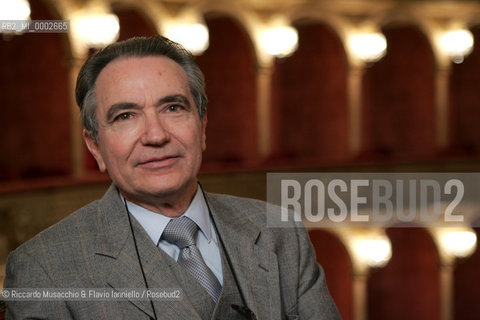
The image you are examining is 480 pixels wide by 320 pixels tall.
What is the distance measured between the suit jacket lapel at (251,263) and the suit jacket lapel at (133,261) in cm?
24

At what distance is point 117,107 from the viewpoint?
2.42 m

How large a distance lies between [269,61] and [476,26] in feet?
17.6

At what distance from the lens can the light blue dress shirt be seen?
2551 millimetres

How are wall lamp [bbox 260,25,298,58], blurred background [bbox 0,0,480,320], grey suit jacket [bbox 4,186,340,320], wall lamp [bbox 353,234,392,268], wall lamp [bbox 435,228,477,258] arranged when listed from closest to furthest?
grey suit jacket [bbox 4,186,340,320] → blurred background [bbox 0,0,480,320] → wall lamp [bbox 260,25,298,58] → wall lamp [bbox 353,234,392,268] → wall lamp [bbox 435,228,477,258]

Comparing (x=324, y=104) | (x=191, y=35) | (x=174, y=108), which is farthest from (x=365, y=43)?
(x=174, y=108)

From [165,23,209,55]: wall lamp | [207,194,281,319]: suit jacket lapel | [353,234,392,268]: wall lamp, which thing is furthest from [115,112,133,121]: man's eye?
[353,234,392,268]: wall lamp

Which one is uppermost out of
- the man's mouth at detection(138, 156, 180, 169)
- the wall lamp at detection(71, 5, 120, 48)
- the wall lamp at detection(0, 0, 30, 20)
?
the wall lamp at detection(71, 5, 120, 48)

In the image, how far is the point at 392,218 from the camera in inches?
558

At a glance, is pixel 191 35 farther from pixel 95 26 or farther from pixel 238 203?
pixel 238 203

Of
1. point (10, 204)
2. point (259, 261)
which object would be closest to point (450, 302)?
point (10, 204)

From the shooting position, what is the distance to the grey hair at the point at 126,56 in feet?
8.05

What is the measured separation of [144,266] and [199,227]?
0.27 m

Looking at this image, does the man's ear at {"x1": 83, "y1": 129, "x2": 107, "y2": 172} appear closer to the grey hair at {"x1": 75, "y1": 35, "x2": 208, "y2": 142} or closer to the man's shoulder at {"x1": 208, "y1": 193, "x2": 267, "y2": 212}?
the grey hair at {"x1": 75, "y1": 35, "x2": 208, "y2": 142}

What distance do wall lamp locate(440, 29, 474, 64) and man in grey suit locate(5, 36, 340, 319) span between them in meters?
13.4
